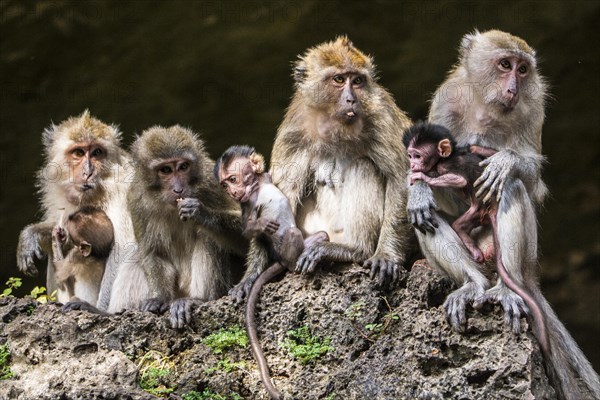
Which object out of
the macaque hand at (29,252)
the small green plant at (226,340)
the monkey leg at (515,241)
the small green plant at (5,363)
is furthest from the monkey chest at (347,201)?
the small green plant at (5,363)

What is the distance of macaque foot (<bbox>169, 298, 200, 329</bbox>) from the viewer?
32.1ft

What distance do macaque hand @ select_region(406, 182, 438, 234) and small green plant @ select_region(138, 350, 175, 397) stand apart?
98.7 inches

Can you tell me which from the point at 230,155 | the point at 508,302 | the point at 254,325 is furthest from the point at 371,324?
the point at 230,155

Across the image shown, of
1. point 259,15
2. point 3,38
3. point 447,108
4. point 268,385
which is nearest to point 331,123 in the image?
point 447,108

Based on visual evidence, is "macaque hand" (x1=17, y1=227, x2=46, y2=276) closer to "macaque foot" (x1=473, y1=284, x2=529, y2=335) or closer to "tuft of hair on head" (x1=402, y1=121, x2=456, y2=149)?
"tuft of hair on head" (x1=402, y1=121, x2=456, y2=149)

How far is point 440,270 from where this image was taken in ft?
30.7

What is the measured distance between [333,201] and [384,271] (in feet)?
3.91

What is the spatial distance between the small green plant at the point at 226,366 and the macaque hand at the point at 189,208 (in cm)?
142

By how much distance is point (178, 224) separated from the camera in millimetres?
10789

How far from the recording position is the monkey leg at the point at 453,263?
8.88 m

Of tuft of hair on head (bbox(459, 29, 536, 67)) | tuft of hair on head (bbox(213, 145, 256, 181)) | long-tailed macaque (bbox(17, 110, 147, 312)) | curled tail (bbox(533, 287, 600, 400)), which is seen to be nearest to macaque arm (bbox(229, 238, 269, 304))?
tuft of hair on head (bbox(213, 145, 256, 181))

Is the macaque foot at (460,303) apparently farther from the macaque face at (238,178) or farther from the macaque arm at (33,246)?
the macaque arm at (33,246)

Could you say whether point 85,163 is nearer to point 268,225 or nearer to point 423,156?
point 268,225

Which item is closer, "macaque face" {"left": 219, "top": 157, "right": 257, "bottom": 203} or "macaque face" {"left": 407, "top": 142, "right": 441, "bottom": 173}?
"macaque face" {"left": 407, "top": 142, "right": 441, "bottom": 173}
